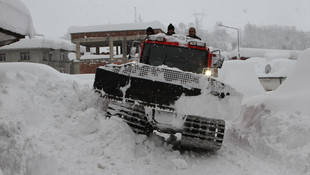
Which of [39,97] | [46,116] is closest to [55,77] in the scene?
[39,97]

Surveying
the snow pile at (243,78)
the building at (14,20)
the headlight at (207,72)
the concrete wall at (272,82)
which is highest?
the building at (14,20)

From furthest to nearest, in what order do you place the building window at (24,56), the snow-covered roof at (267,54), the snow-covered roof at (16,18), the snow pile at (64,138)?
the snow-covered roof at (267,54), the building window at (24,56), the snow-covered roof at (16,18), the snow pile at (64,138)

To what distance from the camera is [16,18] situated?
18.7ft

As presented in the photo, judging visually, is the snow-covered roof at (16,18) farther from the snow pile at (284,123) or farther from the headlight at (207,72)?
the snow pile at (284,123)

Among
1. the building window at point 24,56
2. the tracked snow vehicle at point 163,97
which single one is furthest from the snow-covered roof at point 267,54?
the tracked snow vehicle at point 163,97

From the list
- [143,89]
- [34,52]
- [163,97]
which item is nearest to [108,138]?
[143,89]

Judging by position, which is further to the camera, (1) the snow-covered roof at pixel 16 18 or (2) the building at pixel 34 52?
(2) the building at pixel 34 52

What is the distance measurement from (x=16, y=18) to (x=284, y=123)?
5647 mm

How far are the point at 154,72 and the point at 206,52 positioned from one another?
222 centimetres

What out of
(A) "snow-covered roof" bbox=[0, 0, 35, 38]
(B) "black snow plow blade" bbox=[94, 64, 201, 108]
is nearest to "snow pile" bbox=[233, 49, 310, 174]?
(B) "black snow plow blade" bbox=[94, 64, 201, 108]

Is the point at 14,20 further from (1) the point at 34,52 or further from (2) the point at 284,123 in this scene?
(1) the point at 34,52

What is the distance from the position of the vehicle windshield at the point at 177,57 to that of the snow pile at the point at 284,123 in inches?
68.7

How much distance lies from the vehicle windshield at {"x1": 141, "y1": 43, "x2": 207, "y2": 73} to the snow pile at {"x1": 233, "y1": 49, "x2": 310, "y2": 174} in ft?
5.72

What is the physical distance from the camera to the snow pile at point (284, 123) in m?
4.86
